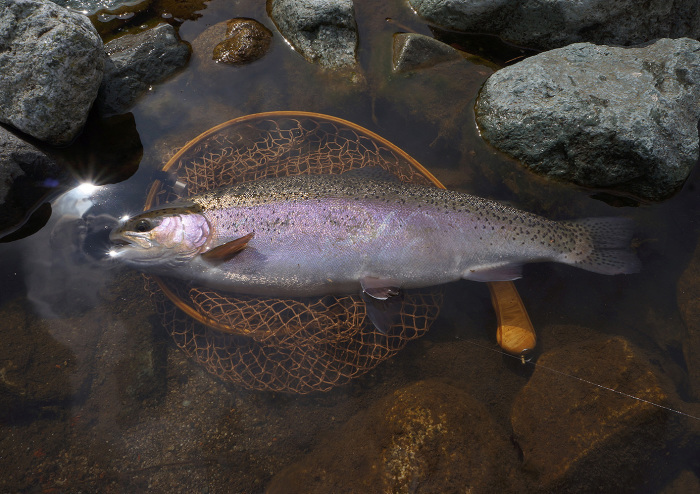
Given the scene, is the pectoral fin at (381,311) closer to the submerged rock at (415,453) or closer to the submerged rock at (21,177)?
the submerged rock at (415,453)

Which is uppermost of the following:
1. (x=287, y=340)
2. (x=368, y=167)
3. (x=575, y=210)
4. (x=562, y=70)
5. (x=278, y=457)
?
(x=562, y=70)

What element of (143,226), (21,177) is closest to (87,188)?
(21,177)

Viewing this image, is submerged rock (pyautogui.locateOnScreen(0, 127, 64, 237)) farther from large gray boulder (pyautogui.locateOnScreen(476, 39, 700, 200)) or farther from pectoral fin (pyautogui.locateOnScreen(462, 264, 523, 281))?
large gray boulder (pyautogui.locateOnScreen(476, 39, 700, 200))

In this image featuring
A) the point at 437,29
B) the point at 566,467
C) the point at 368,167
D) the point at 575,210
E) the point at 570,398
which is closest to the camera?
the point at 566,467

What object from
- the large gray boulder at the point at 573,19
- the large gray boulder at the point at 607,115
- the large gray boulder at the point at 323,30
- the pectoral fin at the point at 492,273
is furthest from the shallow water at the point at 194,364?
the large gray boulder at the point at 573,19

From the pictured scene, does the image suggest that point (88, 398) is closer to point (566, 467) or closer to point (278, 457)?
point (278, 457)

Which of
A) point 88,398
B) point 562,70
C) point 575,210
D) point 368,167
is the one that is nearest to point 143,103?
point 368,167

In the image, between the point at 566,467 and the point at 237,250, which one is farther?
the point at 237,250

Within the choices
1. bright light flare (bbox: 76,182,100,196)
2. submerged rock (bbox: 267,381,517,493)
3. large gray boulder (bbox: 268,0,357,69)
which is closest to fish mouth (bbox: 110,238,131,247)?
bright light flare (bbox: 76,182,100,196)

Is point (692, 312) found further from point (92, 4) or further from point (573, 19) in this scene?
point (92, 4)
